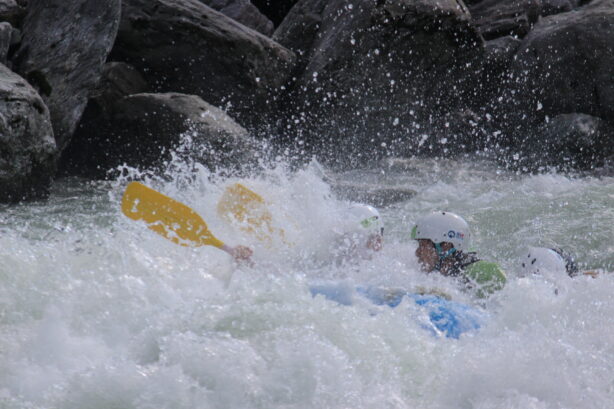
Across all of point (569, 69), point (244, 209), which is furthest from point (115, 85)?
point (569, 69)

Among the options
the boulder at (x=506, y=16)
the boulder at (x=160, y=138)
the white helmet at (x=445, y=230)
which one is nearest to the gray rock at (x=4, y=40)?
the boulder at (x=160, y=138)

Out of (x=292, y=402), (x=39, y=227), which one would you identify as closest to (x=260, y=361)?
(x=292, y=402)

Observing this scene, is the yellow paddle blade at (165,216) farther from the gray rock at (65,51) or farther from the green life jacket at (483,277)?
the gray rock at (65,51)

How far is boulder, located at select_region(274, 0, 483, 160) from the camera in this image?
A: 38.1 feet

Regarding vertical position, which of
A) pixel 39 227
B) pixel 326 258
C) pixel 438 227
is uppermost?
pixel 438 227

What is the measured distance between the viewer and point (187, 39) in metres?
11.0

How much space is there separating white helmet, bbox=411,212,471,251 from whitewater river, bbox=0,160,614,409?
0.26 meters

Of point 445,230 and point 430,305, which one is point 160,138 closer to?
point 445,230

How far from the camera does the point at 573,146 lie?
11.2 meters

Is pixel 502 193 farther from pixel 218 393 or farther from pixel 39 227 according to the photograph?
pixel 218 393

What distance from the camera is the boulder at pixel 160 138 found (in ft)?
30.7

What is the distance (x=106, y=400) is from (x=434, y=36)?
9878mm

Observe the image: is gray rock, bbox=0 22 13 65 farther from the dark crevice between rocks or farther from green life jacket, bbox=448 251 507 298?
green life jacket, bbox=448 251 507 298

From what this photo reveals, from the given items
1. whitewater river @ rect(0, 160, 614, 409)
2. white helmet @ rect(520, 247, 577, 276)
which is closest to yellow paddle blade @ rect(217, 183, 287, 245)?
whitewater river @ rect(0, 160, 614, 409)
